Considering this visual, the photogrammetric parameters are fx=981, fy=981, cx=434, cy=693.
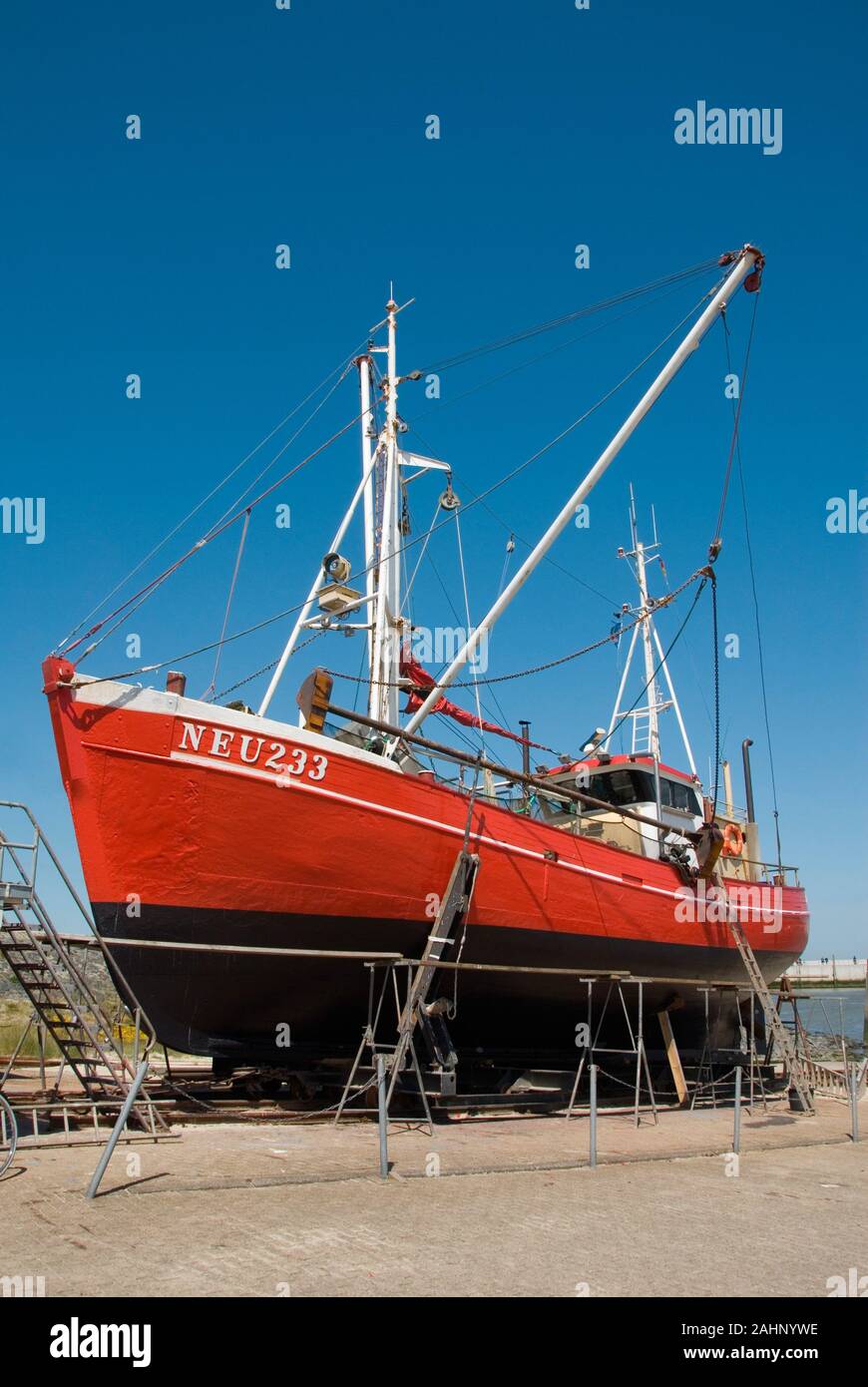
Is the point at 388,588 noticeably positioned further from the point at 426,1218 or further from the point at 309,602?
the point at 426,1218

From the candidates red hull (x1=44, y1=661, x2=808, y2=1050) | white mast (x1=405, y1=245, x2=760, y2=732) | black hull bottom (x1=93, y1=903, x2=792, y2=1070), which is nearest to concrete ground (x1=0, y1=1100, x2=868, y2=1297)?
black hull bottom (x1=93, y1=903, x2=792, y2=1070)

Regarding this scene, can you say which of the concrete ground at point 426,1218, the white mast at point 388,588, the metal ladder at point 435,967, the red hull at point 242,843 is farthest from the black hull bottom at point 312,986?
the white mast at point 388,588

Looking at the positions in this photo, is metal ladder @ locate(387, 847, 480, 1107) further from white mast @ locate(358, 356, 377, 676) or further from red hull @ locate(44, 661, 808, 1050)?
white mast @ locate(358, 356, 377, 676)

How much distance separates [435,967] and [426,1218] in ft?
20.6

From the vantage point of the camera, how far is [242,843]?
45.9ft

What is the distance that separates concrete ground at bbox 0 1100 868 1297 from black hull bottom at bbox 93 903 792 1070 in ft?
5.58

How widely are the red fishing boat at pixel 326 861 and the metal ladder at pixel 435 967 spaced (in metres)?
0.38

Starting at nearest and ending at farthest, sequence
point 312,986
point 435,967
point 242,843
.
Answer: point 242,843 < point 435,967 < point 312,986

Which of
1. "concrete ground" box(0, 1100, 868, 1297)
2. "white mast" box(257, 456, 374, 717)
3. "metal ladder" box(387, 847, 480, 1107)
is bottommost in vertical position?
"concrete ground" box(0, 1100, 868, 1297)

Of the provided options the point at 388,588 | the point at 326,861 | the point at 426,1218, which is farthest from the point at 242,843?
the point at 388,588

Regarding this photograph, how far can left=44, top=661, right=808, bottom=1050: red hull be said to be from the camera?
45.1ft

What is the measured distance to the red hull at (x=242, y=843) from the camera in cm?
1375

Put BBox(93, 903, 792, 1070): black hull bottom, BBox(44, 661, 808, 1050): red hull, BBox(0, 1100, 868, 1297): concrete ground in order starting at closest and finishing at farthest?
BBox(0, 1100, 868, 1297): concrete ground
BBox(44, 661, 808, 1050): red hull
BBox(93, 903, 792, 1070): black hull bottom
